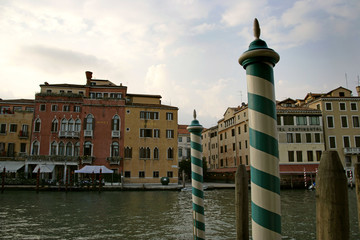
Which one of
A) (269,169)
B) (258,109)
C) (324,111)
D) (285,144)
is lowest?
(269,169)

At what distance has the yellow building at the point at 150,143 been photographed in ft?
104

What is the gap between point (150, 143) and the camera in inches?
1284

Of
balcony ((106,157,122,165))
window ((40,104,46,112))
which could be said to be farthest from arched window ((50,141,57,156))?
balcony ((106,157,122,165))

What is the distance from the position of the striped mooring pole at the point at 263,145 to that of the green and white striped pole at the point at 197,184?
227cm

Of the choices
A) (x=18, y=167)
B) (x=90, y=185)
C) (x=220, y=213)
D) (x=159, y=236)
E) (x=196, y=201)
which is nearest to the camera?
(x=196, y=201)

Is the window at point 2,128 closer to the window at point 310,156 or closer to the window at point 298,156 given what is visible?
the window at point 298,156

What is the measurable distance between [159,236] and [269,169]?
249 inches

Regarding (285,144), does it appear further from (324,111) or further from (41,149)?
(41,149)

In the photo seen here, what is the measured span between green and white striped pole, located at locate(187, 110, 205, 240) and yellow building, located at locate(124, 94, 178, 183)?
28247 mm

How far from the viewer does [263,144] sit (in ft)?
5.90

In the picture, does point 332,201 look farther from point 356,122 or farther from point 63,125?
point 356,122

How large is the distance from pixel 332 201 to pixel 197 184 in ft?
8.19

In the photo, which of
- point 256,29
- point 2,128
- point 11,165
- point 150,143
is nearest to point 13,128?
point 2,128

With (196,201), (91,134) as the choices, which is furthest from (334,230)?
(91,134)
